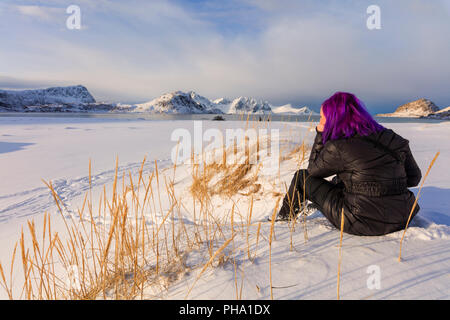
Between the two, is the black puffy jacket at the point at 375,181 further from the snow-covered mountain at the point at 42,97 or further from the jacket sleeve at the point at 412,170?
the snow-covered mountain at the point at 42,97

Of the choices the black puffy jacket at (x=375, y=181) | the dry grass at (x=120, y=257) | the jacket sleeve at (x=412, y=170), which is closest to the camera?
the dry grass at (x=120, y=257)

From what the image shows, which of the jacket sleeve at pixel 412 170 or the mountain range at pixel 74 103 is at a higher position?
the mountain range at pixel 74 103

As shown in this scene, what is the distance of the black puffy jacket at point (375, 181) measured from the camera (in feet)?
4.83

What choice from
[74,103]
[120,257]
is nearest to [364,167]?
[120,257]

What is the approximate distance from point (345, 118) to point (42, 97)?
5583 inches

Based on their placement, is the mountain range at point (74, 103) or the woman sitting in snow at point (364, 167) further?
the mountain range at point (74, 103)

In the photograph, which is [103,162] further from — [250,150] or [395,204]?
[395,204]

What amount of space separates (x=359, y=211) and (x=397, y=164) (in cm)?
41

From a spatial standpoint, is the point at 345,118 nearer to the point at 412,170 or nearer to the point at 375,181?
the point at 375,181

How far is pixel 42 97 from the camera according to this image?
105812mm

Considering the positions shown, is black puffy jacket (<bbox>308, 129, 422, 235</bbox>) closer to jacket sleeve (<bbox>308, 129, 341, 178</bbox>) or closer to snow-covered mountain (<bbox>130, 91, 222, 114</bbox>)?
jacket sleeve (<bbox>308, 129, 341, 178</bbox>)

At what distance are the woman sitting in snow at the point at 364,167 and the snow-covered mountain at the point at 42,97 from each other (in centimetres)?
9869

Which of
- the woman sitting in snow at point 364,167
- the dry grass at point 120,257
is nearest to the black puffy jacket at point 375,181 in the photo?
the woman sitting in snow at point 364,167
